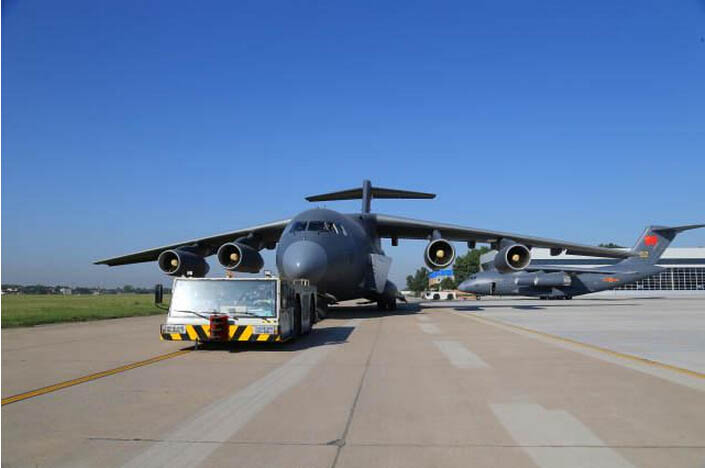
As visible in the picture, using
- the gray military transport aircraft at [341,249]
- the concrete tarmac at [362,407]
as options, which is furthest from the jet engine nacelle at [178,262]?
the concrete tarmac at [362,407]

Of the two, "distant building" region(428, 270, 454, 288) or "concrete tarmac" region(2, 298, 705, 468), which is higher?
"distant building" region(428, 270, 454, 288)

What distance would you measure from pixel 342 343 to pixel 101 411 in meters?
6.48

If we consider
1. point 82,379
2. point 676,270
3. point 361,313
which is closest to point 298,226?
point 361,313

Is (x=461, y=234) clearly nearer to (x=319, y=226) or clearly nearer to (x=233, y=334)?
(x=319, y=226)

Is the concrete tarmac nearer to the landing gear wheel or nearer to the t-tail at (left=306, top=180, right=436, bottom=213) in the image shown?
the landing gear wheel

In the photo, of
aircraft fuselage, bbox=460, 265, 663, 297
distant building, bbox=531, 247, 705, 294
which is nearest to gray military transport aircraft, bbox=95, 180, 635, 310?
aircraft fuselage, bbox=460, 265, 663, 297

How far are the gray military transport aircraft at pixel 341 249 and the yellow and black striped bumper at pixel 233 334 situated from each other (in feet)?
19.4

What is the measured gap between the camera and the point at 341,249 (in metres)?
18.0

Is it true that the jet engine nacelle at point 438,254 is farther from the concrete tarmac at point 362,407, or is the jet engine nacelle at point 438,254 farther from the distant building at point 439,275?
the distant building at point 439,275

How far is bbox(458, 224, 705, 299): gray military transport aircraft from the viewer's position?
36719 mm

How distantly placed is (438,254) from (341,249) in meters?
5.85

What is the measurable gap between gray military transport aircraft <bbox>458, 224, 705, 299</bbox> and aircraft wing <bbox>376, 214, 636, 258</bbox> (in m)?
10.9

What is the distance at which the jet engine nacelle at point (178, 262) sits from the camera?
21.9 meters

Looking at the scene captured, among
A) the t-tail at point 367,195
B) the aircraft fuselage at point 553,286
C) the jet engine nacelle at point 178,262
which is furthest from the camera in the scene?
the aircraft fuselage at point 553,286
